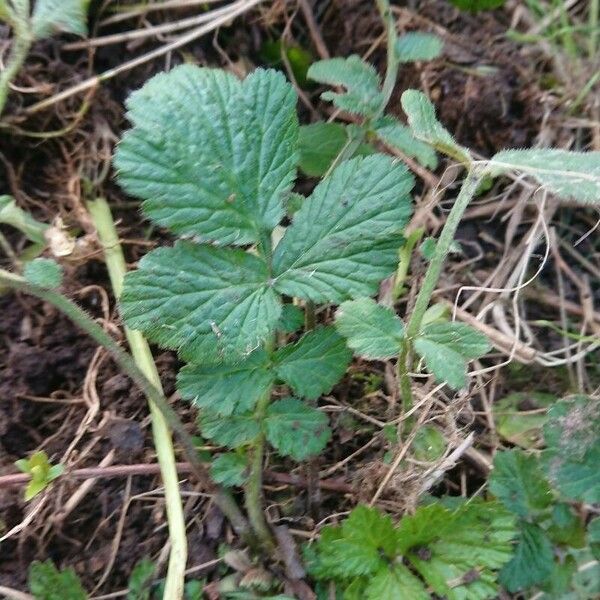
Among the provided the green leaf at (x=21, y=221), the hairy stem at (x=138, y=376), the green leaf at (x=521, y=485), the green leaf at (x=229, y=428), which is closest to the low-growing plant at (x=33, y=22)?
the green leaf at (x=21, y=221)

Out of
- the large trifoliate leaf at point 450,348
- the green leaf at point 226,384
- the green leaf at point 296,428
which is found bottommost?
the green leaf at point 296,428

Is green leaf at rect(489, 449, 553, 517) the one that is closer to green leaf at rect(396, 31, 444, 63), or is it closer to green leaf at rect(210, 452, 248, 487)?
green leaf at rect(210, 452, 248, 487)

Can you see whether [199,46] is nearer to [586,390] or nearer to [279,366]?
[279,366]

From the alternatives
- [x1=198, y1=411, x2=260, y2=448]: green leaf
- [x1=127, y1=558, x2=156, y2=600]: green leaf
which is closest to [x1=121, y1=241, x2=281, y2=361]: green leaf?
[x1=198, y1=411, x2=260, y2=448]: green leaf

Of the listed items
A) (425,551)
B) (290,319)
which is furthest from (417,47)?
(425,551)

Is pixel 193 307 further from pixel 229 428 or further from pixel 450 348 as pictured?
pixel 450 348

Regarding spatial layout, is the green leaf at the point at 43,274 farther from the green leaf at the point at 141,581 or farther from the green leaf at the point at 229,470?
the green leaf at the point at 141,581

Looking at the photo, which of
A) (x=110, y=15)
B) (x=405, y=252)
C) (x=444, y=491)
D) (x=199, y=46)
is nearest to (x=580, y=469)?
(x=444, y=491)
